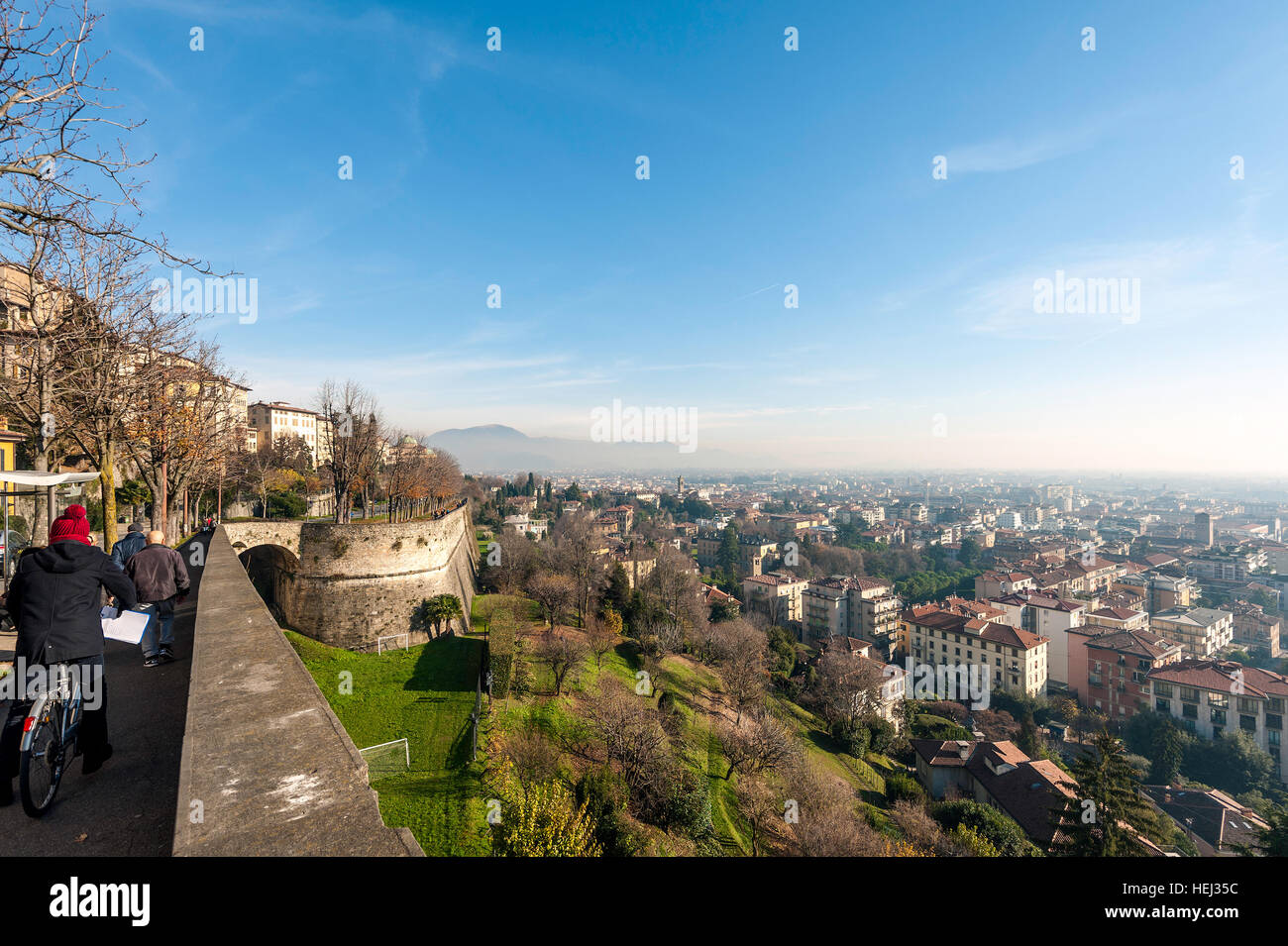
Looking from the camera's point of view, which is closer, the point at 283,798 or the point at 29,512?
the point at 283,798

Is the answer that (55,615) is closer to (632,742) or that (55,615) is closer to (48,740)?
(48,740)

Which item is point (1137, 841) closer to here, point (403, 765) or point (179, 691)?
point (403, 765)

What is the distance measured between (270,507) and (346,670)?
56.7 ft

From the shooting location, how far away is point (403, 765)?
13.6m

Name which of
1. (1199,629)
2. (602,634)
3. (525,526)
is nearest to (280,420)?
(525,526)

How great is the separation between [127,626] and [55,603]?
1380 millimetres

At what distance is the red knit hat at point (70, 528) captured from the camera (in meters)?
3.81

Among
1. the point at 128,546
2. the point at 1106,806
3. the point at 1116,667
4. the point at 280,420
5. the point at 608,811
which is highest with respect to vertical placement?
the point at 280,420

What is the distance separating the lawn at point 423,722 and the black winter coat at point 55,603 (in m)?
5.34

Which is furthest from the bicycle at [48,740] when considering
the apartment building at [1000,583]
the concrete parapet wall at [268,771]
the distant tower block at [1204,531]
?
A: the distant tower block at [1204,531]

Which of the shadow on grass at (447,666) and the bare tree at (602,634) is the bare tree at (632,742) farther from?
the bare tree at (602,634)

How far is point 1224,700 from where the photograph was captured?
35.2m

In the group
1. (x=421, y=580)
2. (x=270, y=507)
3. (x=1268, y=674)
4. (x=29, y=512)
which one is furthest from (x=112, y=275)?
(x=1268, y=674)

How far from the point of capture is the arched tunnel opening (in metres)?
19.6
